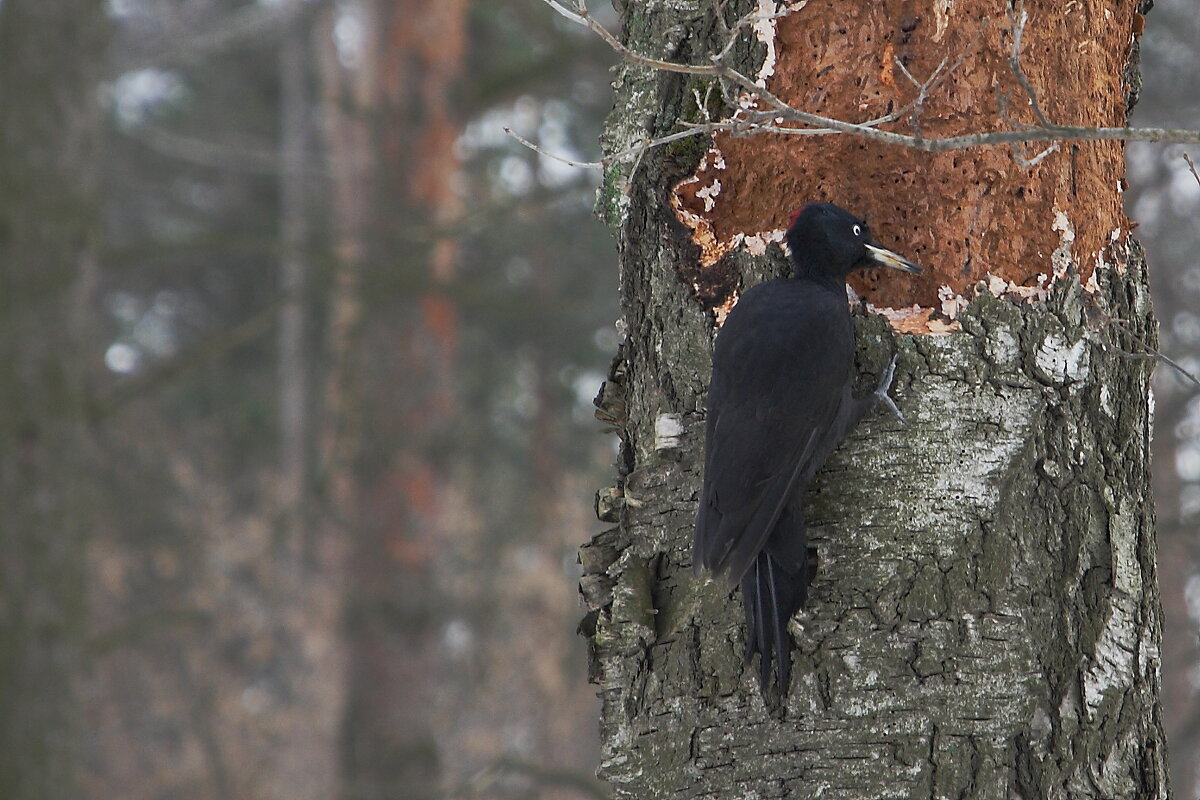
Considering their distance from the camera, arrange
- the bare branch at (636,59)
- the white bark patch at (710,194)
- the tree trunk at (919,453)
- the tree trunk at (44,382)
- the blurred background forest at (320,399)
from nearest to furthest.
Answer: the bare branch at (636,59)
the tree trunk at (919,453)
the white bark patch at (710,194)
the tree trunk at (44,382)
the blurred background forest at (320,399)

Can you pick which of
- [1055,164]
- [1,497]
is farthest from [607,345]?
[1055,164]

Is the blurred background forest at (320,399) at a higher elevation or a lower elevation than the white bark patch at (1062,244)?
higher

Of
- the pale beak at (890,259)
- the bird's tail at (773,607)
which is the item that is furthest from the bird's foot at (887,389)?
the bird's tail at (773,607)

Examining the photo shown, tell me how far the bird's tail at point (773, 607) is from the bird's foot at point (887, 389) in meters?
0.30

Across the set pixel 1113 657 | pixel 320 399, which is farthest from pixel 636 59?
pixel 320 399

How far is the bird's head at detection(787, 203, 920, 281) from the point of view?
266 centimetres

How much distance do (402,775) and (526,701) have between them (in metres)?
5.46

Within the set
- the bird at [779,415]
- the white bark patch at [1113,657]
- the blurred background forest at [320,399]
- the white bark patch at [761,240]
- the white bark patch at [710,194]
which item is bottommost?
the white bark patch at [1113,657]

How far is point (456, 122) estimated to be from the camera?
891 cm

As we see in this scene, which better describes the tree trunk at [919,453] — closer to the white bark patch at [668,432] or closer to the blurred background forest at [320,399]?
the white bark patch at [668,432]

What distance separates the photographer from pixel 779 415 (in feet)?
8.69

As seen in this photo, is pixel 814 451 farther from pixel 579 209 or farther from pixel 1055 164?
pixel 579 209

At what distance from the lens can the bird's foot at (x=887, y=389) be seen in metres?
2.52

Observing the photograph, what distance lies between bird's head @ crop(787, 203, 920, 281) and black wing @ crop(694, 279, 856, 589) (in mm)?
50
